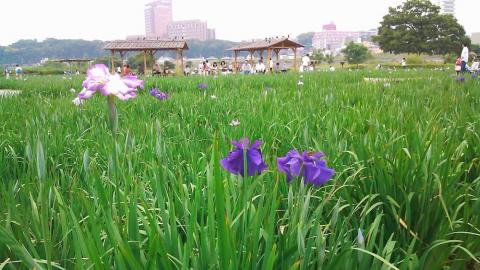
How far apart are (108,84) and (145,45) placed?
31.0 metres

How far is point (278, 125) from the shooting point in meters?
2.61

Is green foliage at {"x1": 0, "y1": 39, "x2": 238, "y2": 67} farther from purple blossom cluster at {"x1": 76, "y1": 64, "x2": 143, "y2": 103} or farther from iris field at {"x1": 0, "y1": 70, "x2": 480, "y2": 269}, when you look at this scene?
purple blossom cluster at {"x1": 76, "y1": 64, "x2": 143, "y2": 103}

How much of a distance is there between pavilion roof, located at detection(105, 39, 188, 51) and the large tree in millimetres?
36931

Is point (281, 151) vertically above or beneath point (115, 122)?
beneath

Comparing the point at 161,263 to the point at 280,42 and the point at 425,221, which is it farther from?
the point at 280,42

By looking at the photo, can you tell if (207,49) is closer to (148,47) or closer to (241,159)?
(148,47)

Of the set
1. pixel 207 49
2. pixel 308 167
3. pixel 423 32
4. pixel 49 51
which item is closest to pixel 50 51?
pixel 49 51

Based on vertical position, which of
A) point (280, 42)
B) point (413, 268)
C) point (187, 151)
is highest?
point (280, 42)

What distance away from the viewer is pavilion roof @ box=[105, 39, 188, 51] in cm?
2883

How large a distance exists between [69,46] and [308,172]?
571ft

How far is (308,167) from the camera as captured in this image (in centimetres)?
111

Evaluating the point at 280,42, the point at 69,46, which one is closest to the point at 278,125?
the point at 280,42

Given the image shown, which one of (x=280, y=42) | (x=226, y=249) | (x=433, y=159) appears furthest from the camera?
(x=280, y=42)

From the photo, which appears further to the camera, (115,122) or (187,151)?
(187,151)
